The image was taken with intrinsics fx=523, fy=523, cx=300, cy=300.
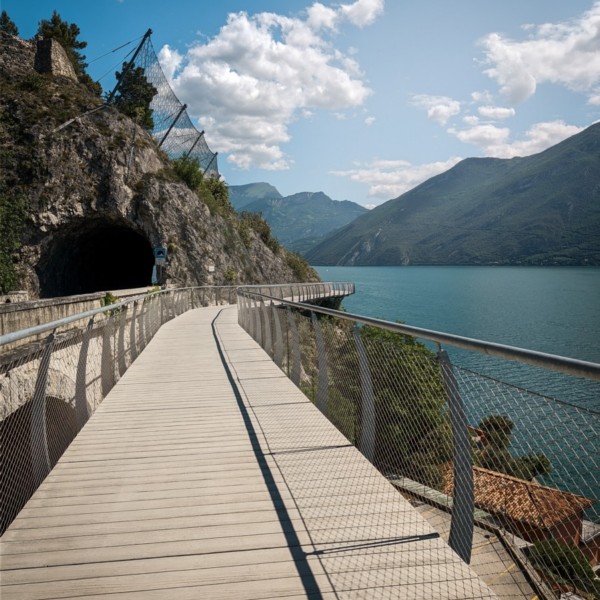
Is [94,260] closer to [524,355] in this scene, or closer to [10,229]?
[10,229]

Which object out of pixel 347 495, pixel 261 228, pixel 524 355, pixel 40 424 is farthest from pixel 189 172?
pixel 524 355

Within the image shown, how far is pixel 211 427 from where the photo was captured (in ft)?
18.2

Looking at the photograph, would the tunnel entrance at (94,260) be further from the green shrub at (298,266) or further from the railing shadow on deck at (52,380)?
the railing shadow on deck at (52,380)

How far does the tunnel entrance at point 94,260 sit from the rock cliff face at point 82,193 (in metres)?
0.13

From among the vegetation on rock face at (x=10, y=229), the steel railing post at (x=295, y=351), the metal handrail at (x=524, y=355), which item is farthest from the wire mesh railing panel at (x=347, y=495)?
the vegetation on rock face at (x=10, y=229)

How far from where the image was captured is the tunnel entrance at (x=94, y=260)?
117ft

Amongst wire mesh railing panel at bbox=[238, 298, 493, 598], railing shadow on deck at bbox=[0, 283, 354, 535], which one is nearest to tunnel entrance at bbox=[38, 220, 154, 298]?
railing shadow on deck at bbox=[0, 283, 354, 535]

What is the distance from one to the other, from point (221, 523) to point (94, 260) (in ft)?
151

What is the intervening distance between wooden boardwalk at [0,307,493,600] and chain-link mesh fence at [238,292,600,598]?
33cm

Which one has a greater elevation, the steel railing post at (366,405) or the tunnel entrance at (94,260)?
the tunnel entrance at (94,260)

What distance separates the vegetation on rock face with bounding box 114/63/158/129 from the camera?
A: 157ft

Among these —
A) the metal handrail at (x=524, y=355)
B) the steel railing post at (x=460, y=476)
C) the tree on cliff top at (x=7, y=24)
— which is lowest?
the steel railing post at (x=460, y=476)

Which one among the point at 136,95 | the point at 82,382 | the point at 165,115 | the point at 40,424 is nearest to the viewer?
the point at 40,424

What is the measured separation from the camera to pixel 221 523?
329cm
